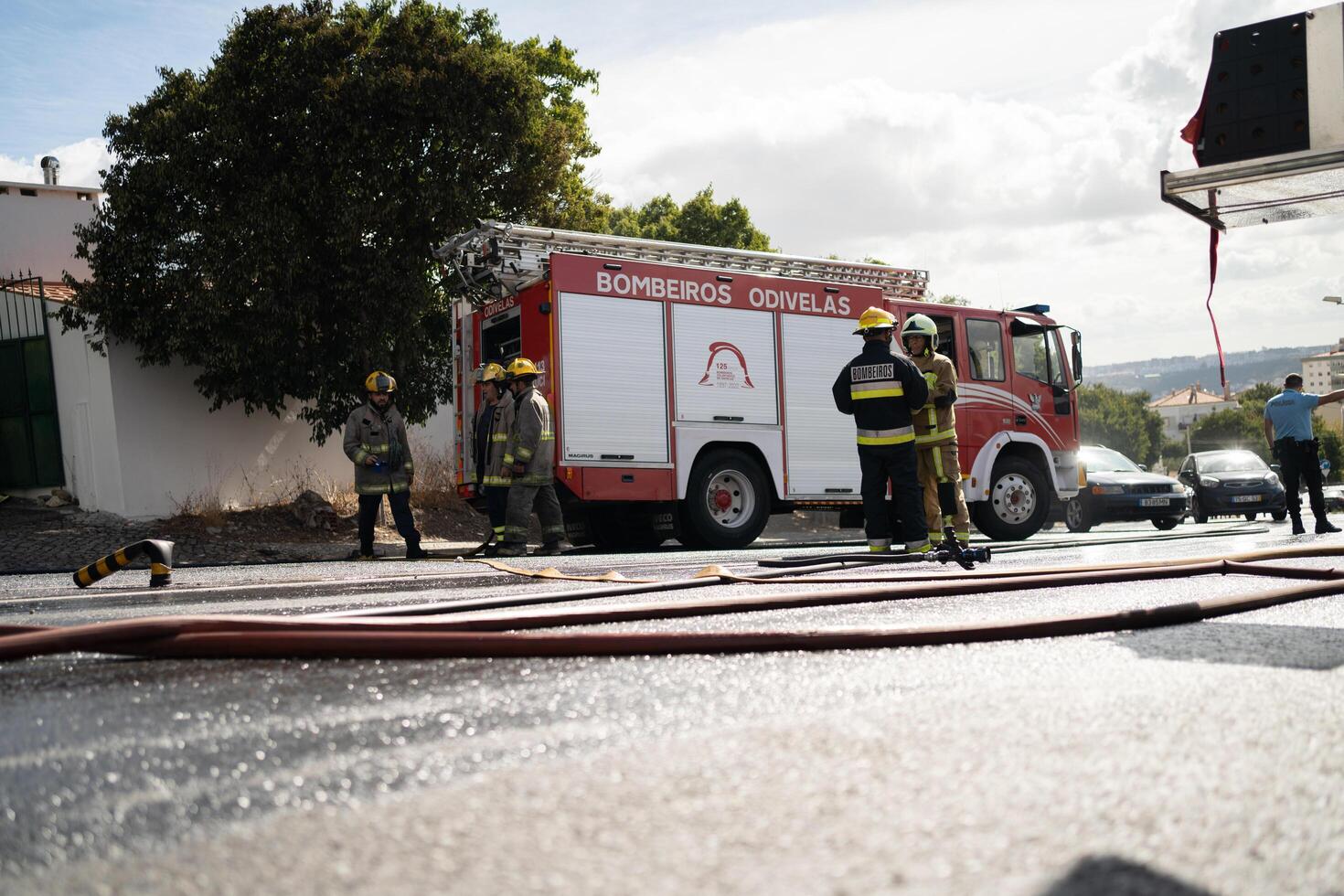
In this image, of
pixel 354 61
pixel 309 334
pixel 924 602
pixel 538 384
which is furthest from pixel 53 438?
pixel 924 602

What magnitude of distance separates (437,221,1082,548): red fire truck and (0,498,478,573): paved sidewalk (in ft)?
7.04

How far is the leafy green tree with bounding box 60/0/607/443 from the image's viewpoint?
15.0 m

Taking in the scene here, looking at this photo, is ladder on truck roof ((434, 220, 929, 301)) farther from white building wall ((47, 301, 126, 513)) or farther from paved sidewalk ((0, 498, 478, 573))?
white building wall ((47, 301, 126, 513))

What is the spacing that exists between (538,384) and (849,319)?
3884 mm

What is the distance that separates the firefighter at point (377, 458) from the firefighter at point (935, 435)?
4.86m

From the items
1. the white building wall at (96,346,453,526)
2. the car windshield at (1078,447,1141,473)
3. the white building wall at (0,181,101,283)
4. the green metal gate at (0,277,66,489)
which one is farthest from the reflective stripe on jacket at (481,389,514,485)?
the white building wall at (0,181,101,283)

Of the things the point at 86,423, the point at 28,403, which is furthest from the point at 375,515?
the point at 28,403

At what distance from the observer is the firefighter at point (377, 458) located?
11.5 metres

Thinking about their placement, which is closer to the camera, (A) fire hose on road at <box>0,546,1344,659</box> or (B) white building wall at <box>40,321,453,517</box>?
(A) fire hose on road at <box>0,546,1344,659</box>

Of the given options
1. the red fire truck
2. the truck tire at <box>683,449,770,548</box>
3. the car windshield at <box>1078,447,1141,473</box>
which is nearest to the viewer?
the red fire truck

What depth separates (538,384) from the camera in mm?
12039

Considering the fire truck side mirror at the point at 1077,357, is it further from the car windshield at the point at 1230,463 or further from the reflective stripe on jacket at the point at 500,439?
the car windshield at the point at 1230,463

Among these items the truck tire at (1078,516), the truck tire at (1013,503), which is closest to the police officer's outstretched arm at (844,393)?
the truck tire at (1013,503)

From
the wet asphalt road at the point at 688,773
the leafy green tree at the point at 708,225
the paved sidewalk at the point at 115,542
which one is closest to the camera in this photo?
the wet asphalt road at the point at 688,773
